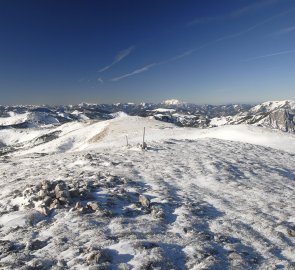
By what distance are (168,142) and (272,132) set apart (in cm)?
2562

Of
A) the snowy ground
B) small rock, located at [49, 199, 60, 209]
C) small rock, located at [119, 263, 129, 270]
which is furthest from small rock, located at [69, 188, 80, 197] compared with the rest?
small rock, located at [119, 263, 129, 270]

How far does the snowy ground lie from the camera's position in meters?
10.5

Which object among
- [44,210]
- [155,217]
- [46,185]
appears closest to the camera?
[44,210]

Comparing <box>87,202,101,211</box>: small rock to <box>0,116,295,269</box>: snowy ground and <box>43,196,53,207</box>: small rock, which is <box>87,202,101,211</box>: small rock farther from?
<box>43,196,53,207</box>: small rock

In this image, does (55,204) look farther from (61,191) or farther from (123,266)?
(123,266)

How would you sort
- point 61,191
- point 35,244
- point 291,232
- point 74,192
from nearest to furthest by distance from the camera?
point 35,244 < point 291,232 < point 61,191 < point 74,192

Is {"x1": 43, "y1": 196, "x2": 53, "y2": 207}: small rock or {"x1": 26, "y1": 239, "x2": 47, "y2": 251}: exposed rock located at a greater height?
{"x1": 43, "y1": 196, "x2": 53, "y2": 207}: small rock

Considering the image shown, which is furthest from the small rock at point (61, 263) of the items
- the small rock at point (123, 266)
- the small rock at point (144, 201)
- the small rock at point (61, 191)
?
the small rock at point (144, 201)

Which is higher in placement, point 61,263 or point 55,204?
point 55,204

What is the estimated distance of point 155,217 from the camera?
45.6 feet

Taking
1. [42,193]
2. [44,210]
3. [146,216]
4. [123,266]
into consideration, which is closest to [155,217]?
[146,216]

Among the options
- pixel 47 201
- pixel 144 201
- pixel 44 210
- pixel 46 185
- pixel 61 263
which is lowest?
pixel 61 263

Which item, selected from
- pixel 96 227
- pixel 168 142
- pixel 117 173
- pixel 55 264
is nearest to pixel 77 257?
pixel 55 264

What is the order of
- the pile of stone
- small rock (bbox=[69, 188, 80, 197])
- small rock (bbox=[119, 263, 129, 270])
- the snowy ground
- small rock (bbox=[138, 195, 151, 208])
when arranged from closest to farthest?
small rock (bbox=[119, 263, 129, 270]) → the snowy ground → the pile of stone → small rock (bbox=[138, 195, 151, 208]) → small rock (bbox=[69, 188, 80, 197])
